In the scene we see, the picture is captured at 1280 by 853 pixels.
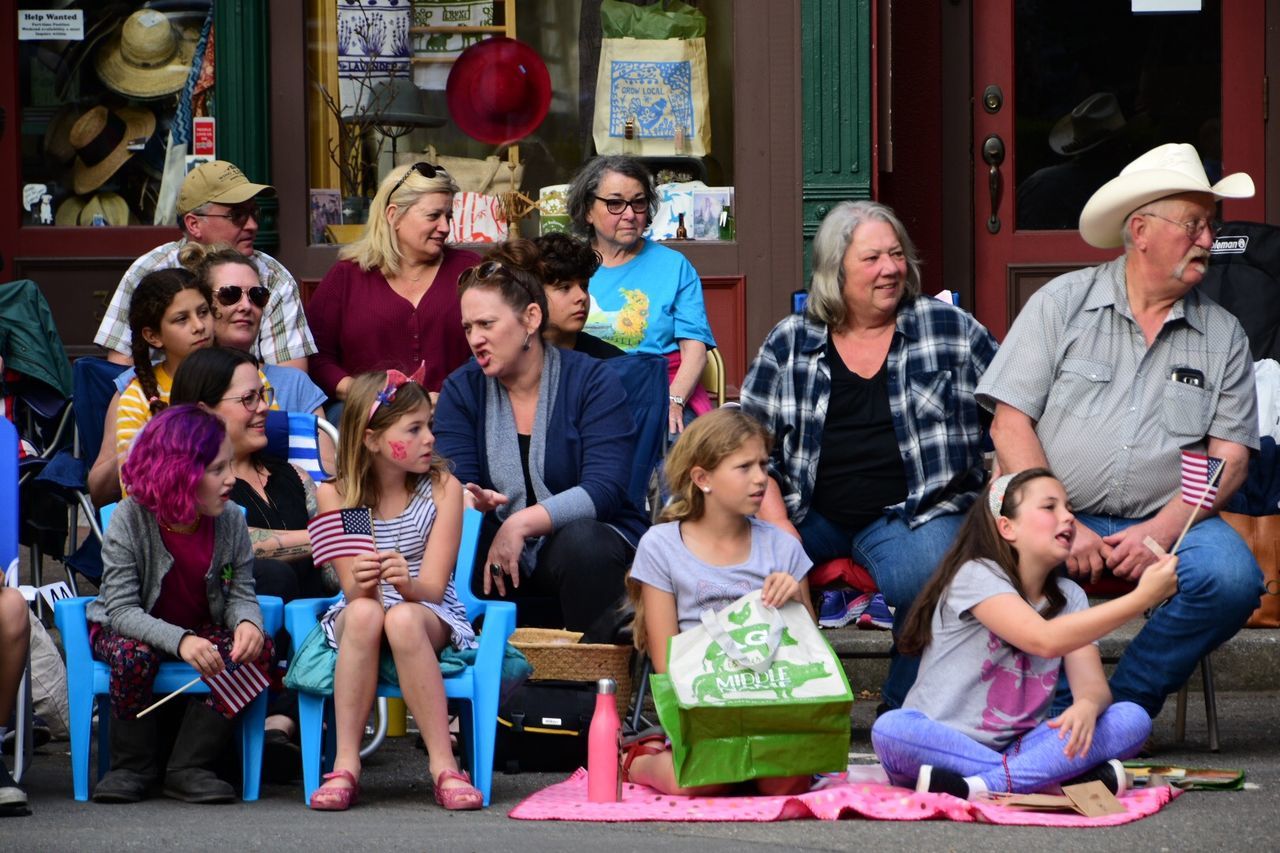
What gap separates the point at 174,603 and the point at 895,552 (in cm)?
200

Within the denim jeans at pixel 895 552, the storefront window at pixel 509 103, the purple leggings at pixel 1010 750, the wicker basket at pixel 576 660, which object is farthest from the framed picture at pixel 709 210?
the purple leggings at pixel 1010 750

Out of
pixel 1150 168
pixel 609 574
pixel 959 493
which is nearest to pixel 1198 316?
pixel 1150 168

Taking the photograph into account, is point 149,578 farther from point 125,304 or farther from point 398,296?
point 398,296

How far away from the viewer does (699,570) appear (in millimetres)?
5223

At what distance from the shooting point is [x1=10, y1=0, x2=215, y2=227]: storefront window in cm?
841

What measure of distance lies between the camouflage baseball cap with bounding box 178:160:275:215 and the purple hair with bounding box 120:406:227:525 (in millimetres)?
1937

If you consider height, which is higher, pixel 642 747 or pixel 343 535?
pixel 343 535

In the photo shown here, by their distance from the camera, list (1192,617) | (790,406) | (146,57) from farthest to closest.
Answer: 1. (146,57)
2. (790,406)
3. (1192,617)

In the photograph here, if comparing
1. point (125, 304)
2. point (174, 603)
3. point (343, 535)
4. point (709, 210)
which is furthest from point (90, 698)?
point (709, 210)

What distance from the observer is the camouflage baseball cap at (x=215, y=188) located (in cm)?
695

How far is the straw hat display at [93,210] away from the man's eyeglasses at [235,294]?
2.43 m

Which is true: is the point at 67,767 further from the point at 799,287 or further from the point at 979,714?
the point at 799,287

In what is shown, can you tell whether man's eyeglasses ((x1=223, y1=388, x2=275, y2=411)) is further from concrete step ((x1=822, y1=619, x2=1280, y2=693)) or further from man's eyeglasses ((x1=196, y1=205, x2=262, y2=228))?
concrete step ((x1=822, y1=619, x2=1280, y2=693))

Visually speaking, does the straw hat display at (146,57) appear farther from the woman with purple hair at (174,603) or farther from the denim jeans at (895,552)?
the denim jeans at (895,552)
